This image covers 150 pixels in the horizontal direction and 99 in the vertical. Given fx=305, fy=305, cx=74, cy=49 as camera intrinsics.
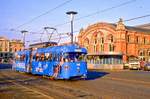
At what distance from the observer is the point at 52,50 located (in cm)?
2827

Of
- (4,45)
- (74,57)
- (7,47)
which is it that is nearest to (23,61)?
(74,57)

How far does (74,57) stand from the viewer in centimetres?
2669

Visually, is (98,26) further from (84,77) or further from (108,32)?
(84,77)

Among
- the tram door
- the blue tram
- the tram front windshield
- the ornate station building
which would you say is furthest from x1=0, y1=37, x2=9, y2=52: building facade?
the tram front windshield

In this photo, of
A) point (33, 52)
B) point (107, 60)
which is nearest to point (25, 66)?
point (33, 52)

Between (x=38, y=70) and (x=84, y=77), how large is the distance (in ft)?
22.0

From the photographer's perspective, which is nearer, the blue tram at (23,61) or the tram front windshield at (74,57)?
the tram front windshield at (74,57)

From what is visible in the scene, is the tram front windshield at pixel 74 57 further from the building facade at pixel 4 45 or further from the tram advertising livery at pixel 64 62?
the building facade at pixel 4 45

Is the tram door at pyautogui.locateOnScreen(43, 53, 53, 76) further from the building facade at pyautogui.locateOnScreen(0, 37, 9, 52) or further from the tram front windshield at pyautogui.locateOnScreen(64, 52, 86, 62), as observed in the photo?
the building facade at pyautogui.locateOnScreen(0, 37, 9, 52)

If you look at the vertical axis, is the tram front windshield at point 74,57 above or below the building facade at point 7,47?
below

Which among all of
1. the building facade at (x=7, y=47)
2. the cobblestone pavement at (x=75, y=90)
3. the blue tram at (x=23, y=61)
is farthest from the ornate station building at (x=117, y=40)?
the building facade at (x=7, y=47)

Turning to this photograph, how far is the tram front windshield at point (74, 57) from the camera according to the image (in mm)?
26188

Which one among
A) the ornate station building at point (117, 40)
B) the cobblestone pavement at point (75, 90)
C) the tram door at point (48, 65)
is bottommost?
the cobblestone pavement at point (75, 90)

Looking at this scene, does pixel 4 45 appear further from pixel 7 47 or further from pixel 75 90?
pixel 75 90
